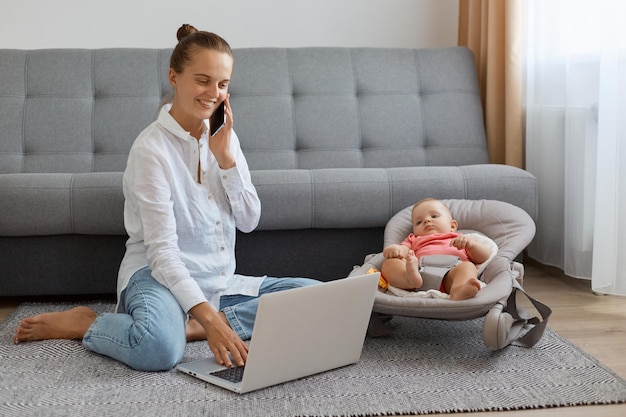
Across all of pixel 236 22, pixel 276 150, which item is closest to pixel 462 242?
pixel 276 150

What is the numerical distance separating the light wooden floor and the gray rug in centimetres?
4

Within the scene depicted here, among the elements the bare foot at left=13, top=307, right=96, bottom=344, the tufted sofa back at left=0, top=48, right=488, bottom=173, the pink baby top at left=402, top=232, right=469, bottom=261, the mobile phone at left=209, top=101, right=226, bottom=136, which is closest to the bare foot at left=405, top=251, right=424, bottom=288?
the pink baby top at left=402, top=232, right=469, bottom=261

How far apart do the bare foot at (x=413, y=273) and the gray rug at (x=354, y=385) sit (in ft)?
0.55

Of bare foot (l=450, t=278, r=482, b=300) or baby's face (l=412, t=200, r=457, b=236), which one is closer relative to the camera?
bare foot (l=450, t=278, r=482, b=300)

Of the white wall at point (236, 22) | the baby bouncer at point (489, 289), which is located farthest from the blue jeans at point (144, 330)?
the white wall at point (236, 22)

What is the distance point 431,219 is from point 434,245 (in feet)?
0.43

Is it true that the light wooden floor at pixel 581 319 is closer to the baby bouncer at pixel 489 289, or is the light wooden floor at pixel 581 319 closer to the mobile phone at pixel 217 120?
the baby bouncer at pixel 489 289

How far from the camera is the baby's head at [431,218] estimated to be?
Answer: 266 cm

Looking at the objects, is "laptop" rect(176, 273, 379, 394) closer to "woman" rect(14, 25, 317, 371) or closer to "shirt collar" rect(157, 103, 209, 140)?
"woman" rect(14, 25, 317, 371)

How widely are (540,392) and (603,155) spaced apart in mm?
1088

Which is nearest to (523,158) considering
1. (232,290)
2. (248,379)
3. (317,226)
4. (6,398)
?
(317,226)

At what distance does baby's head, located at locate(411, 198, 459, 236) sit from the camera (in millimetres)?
2660

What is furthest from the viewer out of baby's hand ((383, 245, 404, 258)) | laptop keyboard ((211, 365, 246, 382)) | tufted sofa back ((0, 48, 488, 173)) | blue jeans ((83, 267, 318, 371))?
tufted sofa back ((0, 48, 488, 173))

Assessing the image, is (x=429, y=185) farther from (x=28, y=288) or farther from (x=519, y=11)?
(x=28, y=288)
